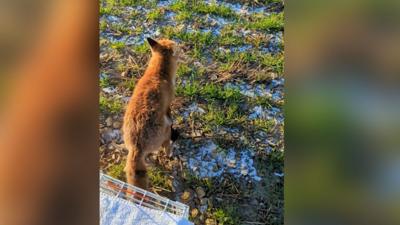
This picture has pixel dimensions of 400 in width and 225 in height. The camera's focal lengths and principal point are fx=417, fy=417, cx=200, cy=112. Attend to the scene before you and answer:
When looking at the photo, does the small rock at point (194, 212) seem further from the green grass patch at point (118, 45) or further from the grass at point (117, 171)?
the green grass patch at point (118, 45)

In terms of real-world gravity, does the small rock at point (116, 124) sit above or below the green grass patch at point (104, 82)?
below

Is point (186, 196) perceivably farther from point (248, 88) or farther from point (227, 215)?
point (248, 88)

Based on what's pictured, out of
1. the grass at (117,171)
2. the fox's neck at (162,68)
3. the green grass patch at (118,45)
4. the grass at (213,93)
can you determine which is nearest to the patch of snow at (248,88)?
the grass at (213,93)

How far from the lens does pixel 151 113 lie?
2084 millimetres

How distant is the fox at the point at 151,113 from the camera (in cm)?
208

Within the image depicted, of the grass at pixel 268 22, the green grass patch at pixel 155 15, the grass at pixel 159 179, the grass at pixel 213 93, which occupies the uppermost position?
the green grass patch at pixel 155 15

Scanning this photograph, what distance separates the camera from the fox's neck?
211cm
